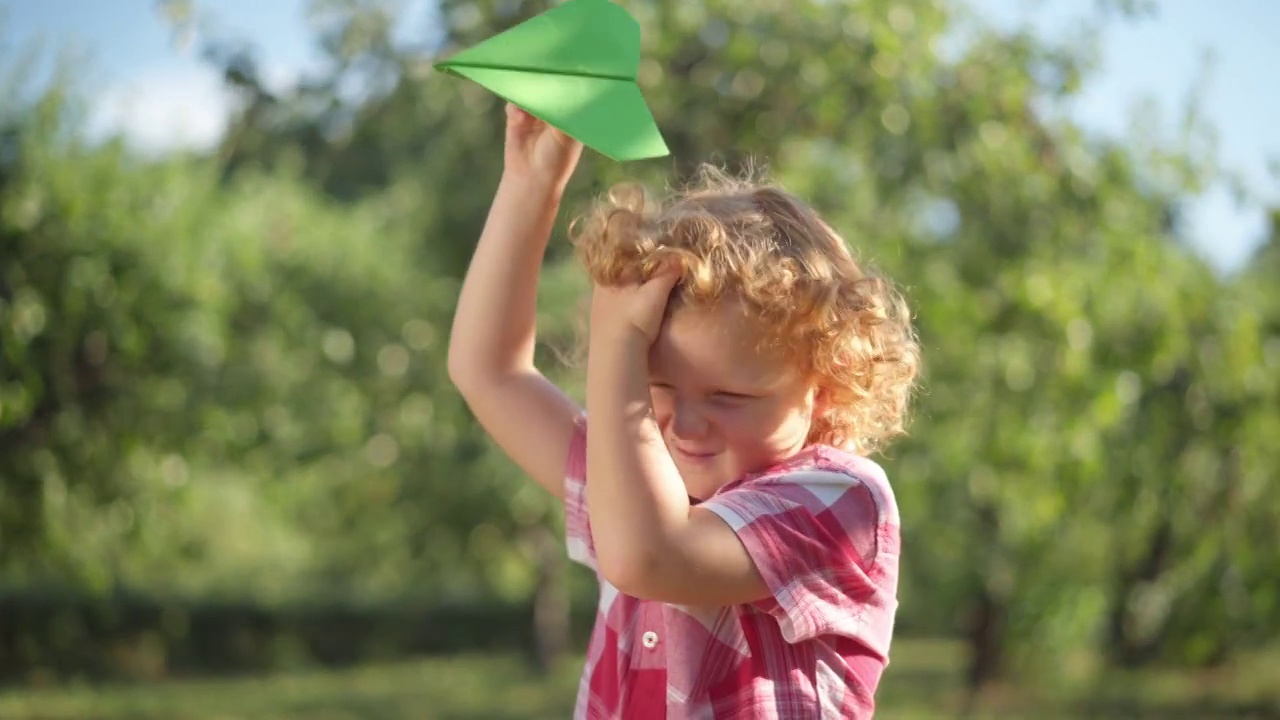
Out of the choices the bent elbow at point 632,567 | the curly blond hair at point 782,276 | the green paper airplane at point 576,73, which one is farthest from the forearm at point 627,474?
the green paper airplane at point 576,73

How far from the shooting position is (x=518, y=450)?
1.61 metres

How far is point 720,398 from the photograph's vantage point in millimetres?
1311

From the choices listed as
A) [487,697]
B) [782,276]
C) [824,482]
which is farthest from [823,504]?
[487,697]

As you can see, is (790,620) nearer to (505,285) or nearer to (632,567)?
(632,567)

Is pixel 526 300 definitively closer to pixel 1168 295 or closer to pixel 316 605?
pixel 1168 295

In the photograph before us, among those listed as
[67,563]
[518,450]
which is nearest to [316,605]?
[67,563]

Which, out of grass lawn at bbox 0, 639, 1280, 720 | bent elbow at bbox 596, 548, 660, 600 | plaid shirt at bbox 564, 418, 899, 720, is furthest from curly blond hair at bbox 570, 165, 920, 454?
grass lawn at bbox 0, 639, 1280, 720

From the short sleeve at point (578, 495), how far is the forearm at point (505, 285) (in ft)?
0.37

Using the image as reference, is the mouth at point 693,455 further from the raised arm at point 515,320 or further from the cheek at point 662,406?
the raised arm at point 515,320

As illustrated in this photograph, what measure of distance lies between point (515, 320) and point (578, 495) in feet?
0.73

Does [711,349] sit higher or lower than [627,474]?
higher

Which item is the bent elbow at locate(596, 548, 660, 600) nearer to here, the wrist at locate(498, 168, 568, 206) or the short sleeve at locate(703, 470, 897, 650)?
the short sleeve at locate(703, 470, 897, 650)

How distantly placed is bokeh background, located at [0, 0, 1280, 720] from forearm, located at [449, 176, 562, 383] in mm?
440

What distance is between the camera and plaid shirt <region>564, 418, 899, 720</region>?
128cm
